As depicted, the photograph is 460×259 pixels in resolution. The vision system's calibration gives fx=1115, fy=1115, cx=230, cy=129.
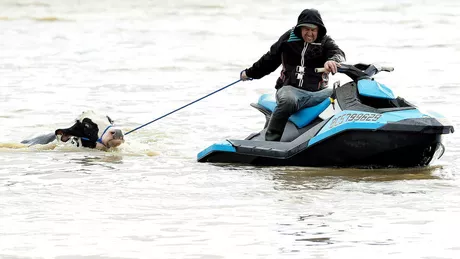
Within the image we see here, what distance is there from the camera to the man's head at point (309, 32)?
10.5m

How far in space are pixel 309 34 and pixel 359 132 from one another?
4.22ft

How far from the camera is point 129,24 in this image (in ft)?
112

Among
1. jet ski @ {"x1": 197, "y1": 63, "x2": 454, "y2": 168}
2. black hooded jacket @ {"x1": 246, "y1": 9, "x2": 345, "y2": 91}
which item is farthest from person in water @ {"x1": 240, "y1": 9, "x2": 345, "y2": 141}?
jet ski @ {"x1": 197, "y1": 63, "x2": 454, "y2": 168}

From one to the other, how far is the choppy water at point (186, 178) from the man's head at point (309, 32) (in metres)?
1.28

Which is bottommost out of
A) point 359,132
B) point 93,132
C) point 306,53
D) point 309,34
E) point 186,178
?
point 186,178

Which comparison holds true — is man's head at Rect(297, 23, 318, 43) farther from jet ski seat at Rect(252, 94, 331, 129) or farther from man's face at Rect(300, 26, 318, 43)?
jet ski seat at Rect(252, 94, 331, 129)

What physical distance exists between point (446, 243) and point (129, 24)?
90.7 ft

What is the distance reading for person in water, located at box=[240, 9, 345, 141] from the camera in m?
10.4

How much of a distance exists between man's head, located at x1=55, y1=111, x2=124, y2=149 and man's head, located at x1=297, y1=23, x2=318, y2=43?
2476 mm

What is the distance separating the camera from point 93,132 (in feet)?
39.0

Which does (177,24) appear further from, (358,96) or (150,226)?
(150,226)

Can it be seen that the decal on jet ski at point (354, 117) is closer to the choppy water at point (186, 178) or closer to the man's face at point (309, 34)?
the choppy water at point (186, 178)

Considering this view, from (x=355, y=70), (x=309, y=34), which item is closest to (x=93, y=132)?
(x=309, y=34)

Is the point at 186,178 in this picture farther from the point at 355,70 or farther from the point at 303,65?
the point at 355,70
